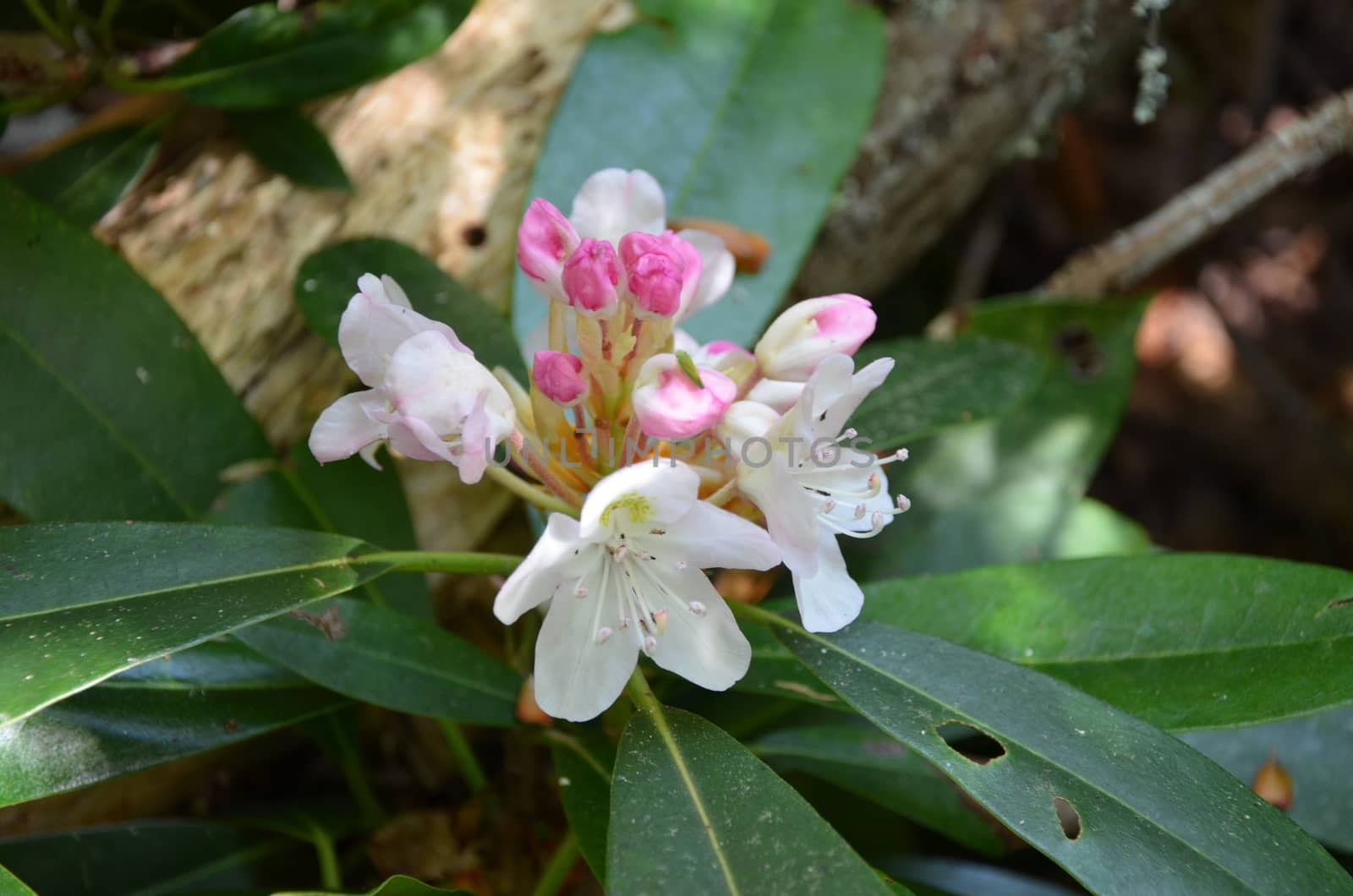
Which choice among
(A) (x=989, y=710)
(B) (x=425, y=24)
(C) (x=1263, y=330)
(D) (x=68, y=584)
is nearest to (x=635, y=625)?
(A) (x=989, y=710)

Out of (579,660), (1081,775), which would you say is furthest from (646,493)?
(1081,775)

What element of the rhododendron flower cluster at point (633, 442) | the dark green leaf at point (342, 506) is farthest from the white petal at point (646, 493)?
the dark green leaf at point (342, 506)

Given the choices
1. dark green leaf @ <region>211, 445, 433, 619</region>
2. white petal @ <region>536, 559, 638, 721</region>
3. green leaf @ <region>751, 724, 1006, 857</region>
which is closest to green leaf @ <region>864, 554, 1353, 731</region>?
green leaf @ <region>751, 724, 1006, 857</region>

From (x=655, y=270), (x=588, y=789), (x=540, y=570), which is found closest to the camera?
(x=540, y=570)

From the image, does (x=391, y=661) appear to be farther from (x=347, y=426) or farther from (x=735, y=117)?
(x=735, y=117)

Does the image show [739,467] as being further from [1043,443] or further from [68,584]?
[1043,443]

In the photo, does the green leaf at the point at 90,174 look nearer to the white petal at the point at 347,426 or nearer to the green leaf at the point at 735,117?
the green leaf at the point at 735,117
